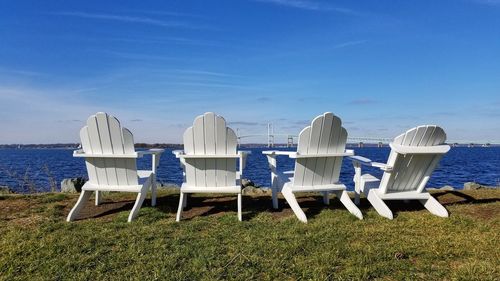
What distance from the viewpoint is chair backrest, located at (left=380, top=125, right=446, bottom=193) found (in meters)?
4.52

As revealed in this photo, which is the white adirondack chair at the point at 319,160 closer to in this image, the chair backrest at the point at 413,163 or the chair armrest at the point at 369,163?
the chair armrest at the point at 369,163

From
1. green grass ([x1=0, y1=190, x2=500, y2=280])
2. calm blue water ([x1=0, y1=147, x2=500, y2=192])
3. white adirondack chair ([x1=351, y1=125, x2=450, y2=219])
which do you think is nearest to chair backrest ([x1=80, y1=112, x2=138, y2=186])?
green grass ([x1=0, y1=190, x2=500, y2=280])

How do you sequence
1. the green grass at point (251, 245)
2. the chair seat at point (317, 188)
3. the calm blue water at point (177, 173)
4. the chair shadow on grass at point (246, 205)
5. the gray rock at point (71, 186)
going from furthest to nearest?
the calm blue water at point (177, 173)
the gray rock at point (71, 186)
the chair shadow on grass at point (246, 205)
the chair seat at point (317, 188)
the green grass at point (251, 245)

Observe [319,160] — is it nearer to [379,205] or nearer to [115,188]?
[379,205]

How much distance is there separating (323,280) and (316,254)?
52 centimetres

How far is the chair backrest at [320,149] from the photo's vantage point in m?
4.57

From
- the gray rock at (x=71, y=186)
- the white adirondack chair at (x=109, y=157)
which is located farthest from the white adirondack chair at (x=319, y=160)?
the gray rock at (x=71, y=186)

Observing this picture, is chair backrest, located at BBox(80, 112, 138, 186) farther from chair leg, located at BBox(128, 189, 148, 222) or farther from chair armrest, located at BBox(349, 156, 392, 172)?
chair armrest, located at BBox(349, 156, 392, 172)

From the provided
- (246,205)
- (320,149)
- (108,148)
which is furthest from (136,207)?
(320,149)

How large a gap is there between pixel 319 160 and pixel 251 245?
1738mm

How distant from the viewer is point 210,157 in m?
4.61

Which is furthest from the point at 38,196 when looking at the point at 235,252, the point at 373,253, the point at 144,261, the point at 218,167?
the point at 373,253

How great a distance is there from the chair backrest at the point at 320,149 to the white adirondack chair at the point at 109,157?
2061mm

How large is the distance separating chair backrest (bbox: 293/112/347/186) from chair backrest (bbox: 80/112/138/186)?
84.4 inches
